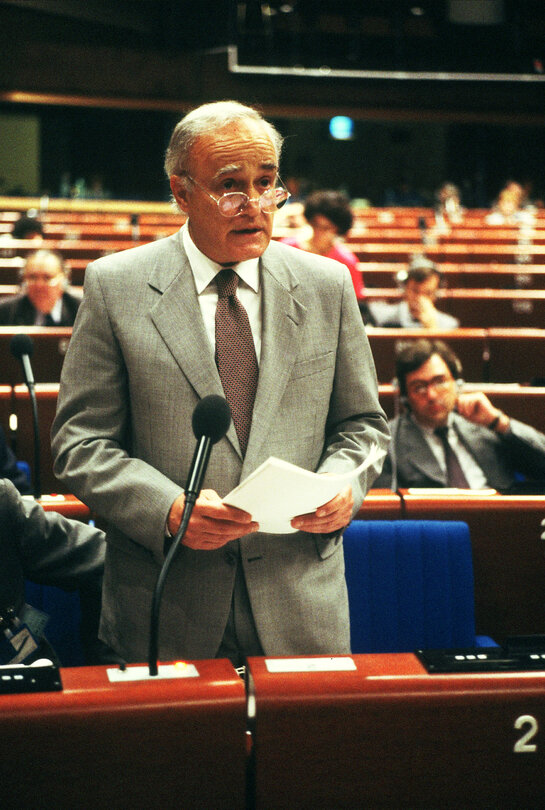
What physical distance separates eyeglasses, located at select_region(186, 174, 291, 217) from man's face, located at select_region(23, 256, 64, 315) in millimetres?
2927

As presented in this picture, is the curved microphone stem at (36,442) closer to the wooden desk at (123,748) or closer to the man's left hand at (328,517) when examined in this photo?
the man's left hand at (328,517)

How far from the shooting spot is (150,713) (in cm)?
87

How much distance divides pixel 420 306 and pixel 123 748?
3589 millimetres

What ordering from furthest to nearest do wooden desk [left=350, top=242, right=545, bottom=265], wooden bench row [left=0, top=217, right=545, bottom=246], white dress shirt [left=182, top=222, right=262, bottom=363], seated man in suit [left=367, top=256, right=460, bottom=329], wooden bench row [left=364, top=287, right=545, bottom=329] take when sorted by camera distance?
1. wooden bench row [left=0, top=217, right=545, bottom=246]
2. wooden desk [left=350, top=242, right=545, bottom=265]
3. wooden bench row [left=364, top=287, right=545, bottom=329]
4. seated man in suit [left=367, top=256, right=460, bottom=329]
5. white dress shirt [left=182, top=222, right=262, bottom=363]

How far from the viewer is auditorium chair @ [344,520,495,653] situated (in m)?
1.79

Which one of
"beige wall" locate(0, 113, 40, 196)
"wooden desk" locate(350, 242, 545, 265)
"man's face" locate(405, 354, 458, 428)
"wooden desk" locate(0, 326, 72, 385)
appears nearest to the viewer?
"man's face" locate(405, 354, 458, 428)

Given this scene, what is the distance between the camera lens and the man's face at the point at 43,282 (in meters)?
3.98

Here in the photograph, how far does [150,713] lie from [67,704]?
78 mm

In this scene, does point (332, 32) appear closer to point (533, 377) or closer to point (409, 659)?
point (533, 377)

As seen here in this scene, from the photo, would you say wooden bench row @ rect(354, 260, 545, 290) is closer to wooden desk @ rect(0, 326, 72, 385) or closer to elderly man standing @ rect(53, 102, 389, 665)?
wooden desk @ rect(0, 326, 72, 385)

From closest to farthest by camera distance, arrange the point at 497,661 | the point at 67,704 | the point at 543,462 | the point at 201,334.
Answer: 1. the point at 67,704
2. the point at 497,661
3. the point at 201,334
4. the point at 543,462

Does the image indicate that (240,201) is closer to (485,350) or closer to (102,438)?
(102,438)

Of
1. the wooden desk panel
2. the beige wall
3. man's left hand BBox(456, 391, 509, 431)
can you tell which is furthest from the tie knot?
the beige wall

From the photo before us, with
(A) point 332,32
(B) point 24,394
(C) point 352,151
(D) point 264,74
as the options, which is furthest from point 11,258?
(C) point 352,151
